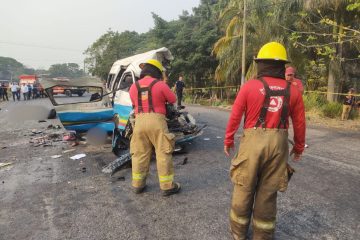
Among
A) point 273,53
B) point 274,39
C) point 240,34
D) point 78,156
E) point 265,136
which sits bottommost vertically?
point 78,156

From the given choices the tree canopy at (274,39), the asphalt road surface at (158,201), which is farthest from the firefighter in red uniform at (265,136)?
the tree canopy at (274,39)

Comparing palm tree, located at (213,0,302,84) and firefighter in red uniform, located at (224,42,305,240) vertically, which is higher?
palm tree, located at (213,0,302,84)

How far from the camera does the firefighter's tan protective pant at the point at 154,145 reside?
4.82 meters

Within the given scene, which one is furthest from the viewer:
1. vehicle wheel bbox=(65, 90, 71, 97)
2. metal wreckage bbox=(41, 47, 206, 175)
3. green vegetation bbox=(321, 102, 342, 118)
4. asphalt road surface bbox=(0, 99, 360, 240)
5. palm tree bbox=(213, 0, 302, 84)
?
palm tree bbox=(213, 0, 302, 84)

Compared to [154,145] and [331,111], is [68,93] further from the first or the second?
[331,111]

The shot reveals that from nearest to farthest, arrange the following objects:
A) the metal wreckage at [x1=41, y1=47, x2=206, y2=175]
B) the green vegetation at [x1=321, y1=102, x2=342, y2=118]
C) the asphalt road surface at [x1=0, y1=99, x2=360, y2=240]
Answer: the asphalt road surface at [x1=0, y1=99, x2=360, y2=240] < the metal wreckage at [x1=41, y1=47, x2=206, y2=175] < the green vegetation at [x1=321, y1=102, x2=342, y2=118]

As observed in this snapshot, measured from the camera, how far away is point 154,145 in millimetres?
4902

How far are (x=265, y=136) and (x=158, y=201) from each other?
2.03 m

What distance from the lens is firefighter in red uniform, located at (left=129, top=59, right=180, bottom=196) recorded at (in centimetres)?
482

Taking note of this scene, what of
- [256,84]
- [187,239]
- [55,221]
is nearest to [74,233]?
[55,221]

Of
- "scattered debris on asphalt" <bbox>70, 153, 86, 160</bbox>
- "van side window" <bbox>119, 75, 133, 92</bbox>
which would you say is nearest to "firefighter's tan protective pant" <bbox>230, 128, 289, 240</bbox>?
"scattered debris on asphalt" <bbox>70, 153, 86, 160</bbox>

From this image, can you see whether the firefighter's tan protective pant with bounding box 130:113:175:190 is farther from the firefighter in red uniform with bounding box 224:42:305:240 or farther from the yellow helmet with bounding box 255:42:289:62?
the yellow helmet with bounding box 255:42:289:62

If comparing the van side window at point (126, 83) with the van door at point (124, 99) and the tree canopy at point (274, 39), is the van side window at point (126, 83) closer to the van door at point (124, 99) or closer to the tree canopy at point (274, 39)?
the van door at point (124, 99)

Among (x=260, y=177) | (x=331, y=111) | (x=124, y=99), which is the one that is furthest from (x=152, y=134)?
(x=331, y=111)
